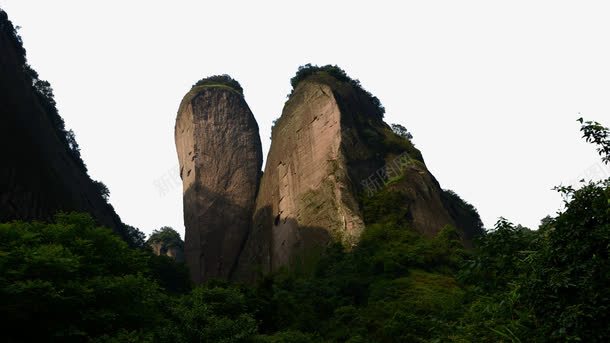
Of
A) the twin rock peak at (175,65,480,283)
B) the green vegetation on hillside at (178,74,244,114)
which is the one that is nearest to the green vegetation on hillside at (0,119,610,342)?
the twin rock peak at (175,65,480,283)

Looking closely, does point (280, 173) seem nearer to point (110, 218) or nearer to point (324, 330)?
point (110, 218)

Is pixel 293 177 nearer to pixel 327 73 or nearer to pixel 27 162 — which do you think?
pixel 327 73

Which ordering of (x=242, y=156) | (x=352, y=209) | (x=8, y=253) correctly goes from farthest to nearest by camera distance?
(x=242, y=156) → (x=352, y=209) → (x=8, y=253)

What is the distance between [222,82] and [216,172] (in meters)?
10.4

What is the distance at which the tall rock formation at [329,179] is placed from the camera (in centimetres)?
3472

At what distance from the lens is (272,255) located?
130 feet

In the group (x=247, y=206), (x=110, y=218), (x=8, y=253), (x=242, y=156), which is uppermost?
(x=242, y=156)

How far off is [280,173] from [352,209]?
9427 mm

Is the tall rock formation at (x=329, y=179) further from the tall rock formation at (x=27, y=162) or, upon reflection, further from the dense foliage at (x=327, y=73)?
the tall rock formation at (x=27, y=162)

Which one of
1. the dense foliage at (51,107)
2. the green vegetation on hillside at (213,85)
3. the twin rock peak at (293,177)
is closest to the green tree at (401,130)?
the twin rock peak at (293,177)

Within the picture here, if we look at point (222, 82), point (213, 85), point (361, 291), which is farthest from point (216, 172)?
point (361, 291)

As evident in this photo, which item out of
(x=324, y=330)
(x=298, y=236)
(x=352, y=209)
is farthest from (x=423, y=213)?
(x=324, y=330)

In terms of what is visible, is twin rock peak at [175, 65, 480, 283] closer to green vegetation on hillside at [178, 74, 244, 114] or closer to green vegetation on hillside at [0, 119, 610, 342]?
green vegetation on hillside at [178, 74, 244, 114]

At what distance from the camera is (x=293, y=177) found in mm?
39938
